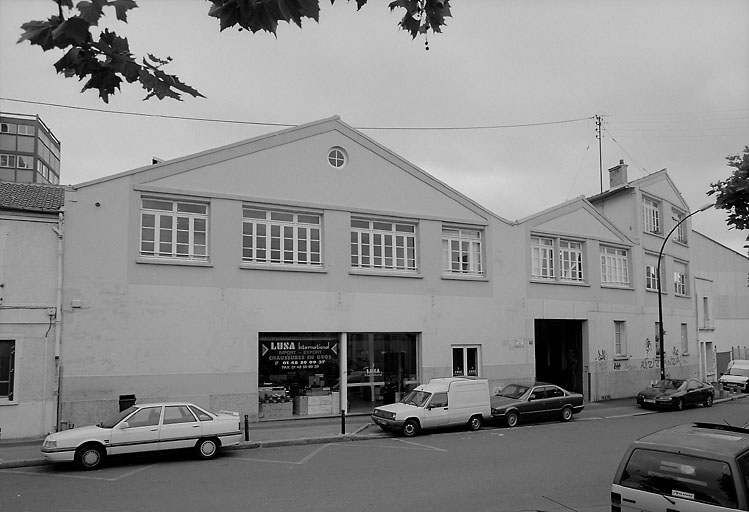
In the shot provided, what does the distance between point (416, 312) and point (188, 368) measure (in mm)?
8273

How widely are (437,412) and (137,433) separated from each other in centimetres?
861

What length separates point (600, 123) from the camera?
41312 millimetres

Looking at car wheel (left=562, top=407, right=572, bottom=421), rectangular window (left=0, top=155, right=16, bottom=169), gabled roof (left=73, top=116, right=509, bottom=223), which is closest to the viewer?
gabled roof (left=73, top=116, right=509, bottom=223)

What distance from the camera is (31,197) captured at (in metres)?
19.0

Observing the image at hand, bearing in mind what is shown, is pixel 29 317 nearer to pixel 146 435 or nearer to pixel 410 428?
pixel 146 435

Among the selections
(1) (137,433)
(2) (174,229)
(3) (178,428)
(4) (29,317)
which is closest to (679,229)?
(2) (174,229)

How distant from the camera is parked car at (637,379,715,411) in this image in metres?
25.9

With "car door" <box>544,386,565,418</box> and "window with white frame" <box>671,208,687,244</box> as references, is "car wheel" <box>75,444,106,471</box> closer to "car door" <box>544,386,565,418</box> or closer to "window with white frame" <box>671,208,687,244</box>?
"car door" <box>544,386,565,418</box>

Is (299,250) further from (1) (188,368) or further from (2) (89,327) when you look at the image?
(2) (89,327)

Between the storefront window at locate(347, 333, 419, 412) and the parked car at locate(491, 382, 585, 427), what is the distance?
11.3 feet

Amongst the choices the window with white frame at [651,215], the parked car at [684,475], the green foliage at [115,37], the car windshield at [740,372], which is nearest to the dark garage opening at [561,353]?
the window with white frame at [651,215]

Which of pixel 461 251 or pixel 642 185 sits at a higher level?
pixel 642 185

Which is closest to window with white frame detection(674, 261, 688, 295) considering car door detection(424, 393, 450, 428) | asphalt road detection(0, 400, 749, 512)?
asphalt road detection(0, 400, 749, 512)

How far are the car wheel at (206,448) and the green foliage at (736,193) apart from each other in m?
11.8
